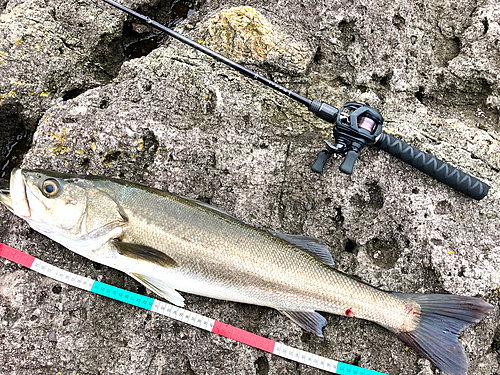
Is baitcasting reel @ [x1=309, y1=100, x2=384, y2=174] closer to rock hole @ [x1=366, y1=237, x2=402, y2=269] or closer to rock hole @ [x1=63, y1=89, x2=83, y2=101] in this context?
rock hole @ [x1=366, y1=237, x2=402, y2=269]

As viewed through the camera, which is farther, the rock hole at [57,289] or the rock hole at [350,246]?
the rock hole at [350,246]

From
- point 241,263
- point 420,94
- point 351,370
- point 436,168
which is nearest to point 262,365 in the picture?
point 351,370

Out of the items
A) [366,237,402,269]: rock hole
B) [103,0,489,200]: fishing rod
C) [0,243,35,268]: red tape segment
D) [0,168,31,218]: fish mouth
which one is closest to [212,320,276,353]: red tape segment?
[366,237,402,269]: rock hole

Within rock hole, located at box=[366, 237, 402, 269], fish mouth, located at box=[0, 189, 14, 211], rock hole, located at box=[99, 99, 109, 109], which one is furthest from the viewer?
rock hole, located at box=[99, 99, 109, 109]

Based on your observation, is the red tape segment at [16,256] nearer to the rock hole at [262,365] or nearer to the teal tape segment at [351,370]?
the rock hole at [262,365]

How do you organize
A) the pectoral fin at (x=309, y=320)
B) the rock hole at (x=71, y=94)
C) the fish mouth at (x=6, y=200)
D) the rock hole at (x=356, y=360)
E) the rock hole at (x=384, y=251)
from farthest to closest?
the rock hole at (x=71, y=94) → the rock hole at (x=384, y=251) → the rock hole at (x=356, y=360) → the pectoral fin at (x=309, y=320) → the fish mouth at (x=6, y=200)

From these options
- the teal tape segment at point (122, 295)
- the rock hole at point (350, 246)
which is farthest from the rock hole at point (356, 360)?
the teal tape segment at point (122, 295)

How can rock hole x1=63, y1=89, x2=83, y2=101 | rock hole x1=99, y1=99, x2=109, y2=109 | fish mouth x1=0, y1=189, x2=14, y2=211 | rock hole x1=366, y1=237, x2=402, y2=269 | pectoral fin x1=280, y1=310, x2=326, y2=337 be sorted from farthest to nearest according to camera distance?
rock hole x1=63, y1=89, x2=83, y2=101, rock hole x1=99, y1=99, x2=109, y2=109, rock hole x1=366, y1=237, x2=402, y2=269, pectoral fin x1=280, y1=310, x2=326, y2=337, fish mouth x1=0, y1=189, x2=14, y2=211
